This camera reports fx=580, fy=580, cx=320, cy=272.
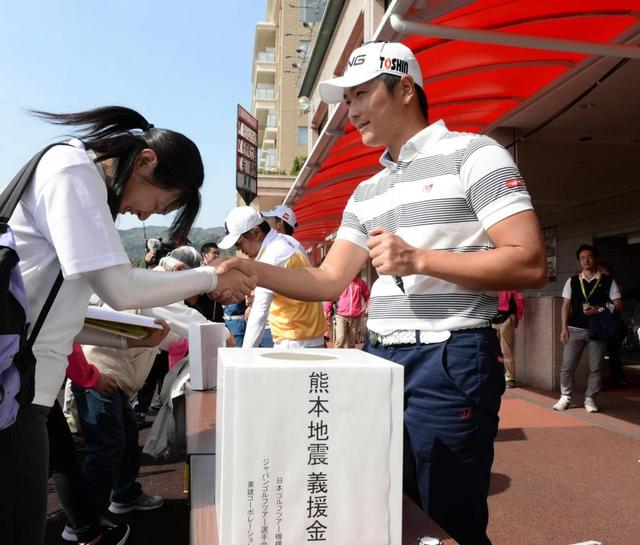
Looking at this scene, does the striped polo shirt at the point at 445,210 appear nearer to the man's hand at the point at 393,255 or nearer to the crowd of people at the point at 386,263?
the crowd of people at the point at 386,263

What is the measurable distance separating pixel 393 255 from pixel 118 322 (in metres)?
1.36

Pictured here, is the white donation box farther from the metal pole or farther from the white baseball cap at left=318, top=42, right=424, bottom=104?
the metal pole

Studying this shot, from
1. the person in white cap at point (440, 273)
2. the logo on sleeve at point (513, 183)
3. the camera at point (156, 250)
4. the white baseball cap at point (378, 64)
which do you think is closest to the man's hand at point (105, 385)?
the person in white cap at point (440, 273)

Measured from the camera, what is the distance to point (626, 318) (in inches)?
521

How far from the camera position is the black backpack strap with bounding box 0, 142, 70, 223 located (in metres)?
1.50

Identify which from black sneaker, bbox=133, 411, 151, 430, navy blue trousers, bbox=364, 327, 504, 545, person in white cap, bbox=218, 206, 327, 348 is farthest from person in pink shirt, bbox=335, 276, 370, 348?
navy blue trousers, bbox=364, 327, 504, 545

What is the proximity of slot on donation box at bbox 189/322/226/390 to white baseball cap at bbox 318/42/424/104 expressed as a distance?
1.53m

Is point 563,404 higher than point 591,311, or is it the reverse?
point 591,311

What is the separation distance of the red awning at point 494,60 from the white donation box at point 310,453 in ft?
11.0

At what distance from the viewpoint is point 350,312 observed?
34.0 ft

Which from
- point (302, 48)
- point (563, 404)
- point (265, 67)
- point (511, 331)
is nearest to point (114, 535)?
point (563, 404)

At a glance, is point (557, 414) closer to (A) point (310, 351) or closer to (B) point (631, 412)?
(B) point (631, 412)

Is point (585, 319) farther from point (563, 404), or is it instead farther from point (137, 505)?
point (137, 505)

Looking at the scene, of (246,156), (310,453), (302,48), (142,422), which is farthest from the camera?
(302,48)
